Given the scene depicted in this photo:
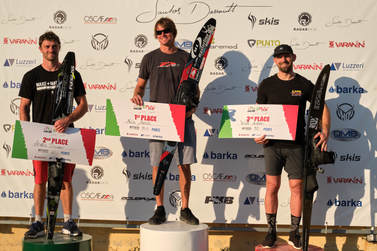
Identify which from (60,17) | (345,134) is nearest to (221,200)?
(345,134)

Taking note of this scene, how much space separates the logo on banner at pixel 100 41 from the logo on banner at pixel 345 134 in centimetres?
272

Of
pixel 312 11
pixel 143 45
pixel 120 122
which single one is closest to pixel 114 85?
pixel 143 45

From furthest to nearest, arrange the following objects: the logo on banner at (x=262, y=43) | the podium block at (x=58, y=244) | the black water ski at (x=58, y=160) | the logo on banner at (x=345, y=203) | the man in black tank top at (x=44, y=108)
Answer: the logo on banner at (x=262, y=43) → the logo on banner at (x=345, y=203) → the man in black tank top at (x=44, y=108) → the black water ski at (x=58, y=160) → the podium block at (x=58, y=244)

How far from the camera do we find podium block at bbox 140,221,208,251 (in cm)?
253

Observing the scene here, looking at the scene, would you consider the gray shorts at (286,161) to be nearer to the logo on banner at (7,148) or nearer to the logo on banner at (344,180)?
the logo on banner at (344,180)

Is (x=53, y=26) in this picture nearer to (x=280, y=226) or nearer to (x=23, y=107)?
(x=23, y=107)

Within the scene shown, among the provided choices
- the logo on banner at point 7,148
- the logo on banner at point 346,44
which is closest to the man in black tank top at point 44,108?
the logo on banner at point 7,148

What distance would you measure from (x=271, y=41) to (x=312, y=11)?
541mm

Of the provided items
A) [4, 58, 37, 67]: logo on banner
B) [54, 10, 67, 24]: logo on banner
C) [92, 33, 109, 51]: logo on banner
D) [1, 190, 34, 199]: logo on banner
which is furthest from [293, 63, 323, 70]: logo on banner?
[1, 190, 34, 199]: logo on banner

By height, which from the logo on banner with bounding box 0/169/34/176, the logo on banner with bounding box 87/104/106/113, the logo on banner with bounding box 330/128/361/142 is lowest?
the logo on banner with bounding box 0/169/34/176

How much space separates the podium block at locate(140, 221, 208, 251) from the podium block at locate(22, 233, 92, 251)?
0.49m

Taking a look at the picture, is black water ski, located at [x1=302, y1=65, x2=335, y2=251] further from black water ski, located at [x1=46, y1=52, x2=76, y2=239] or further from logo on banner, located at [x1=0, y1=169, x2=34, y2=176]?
logo on banner, located at [x1=0, y1=169, x2=34, y2=176]

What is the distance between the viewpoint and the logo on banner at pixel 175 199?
3.48 meters

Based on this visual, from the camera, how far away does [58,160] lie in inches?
104
